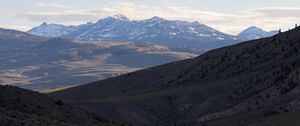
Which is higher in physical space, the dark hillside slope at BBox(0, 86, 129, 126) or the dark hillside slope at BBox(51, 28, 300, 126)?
the dark hillside slope at BBox(0, 86, 129, 126)

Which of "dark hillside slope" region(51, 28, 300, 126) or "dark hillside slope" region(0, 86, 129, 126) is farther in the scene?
"dark hillside slope" region(51, 28, 300, 126)

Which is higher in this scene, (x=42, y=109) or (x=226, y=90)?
(x=42, y=109)

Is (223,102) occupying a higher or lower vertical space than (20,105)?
lower

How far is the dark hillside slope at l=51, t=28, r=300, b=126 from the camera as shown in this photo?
102750 millimetres

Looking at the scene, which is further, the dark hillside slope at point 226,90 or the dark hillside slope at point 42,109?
the dark hillside slope at point 226,90

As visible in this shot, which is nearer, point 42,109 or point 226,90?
point 42,109

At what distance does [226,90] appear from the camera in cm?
12088

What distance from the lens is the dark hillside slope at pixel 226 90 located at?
10275cm

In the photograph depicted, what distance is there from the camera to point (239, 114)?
100562 millimetres

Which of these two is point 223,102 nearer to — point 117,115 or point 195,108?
point 195,108

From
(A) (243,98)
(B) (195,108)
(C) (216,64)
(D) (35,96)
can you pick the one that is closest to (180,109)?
(B) (195,108)

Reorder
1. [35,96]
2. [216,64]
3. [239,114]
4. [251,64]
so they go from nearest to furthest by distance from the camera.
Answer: [35,96] → [239,114] → [251,64] → [216,64]

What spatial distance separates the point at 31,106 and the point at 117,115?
1947 inches

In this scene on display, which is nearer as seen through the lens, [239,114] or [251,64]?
[239,114]
